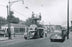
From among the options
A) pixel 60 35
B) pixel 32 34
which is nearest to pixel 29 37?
pixel 32 34

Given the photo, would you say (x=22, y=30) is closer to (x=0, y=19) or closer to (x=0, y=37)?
(x=0, y=37)

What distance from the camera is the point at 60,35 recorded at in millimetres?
26703

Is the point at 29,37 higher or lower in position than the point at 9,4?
lower

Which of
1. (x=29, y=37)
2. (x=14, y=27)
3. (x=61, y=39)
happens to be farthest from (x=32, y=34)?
(x=14, y=27)

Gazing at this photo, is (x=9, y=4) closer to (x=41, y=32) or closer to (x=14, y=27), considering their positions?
(x=41, y=32)

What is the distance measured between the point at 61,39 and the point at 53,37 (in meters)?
1.29

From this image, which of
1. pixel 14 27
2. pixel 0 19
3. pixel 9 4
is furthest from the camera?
pixel 0 19

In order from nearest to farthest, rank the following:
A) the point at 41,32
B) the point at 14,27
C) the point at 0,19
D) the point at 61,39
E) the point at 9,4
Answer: the point at 61,39, the point at 9,4, the point at 41,32, the point at 14,27, the point at 0,19

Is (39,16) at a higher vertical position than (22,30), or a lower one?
higher

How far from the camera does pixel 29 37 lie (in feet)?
109

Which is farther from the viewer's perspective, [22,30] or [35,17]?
[35,17]

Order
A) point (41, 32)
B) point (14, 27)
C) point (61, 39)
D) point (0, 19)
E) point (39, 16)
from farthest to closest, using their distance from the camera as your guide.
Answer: point (0, 19) < point (39, 16) < point (14, 27) < point (41, 32) < point (61, 39)

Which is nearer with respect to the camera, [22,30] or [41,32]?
[41,32]

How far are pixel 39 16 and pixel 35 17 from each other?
221 cm
